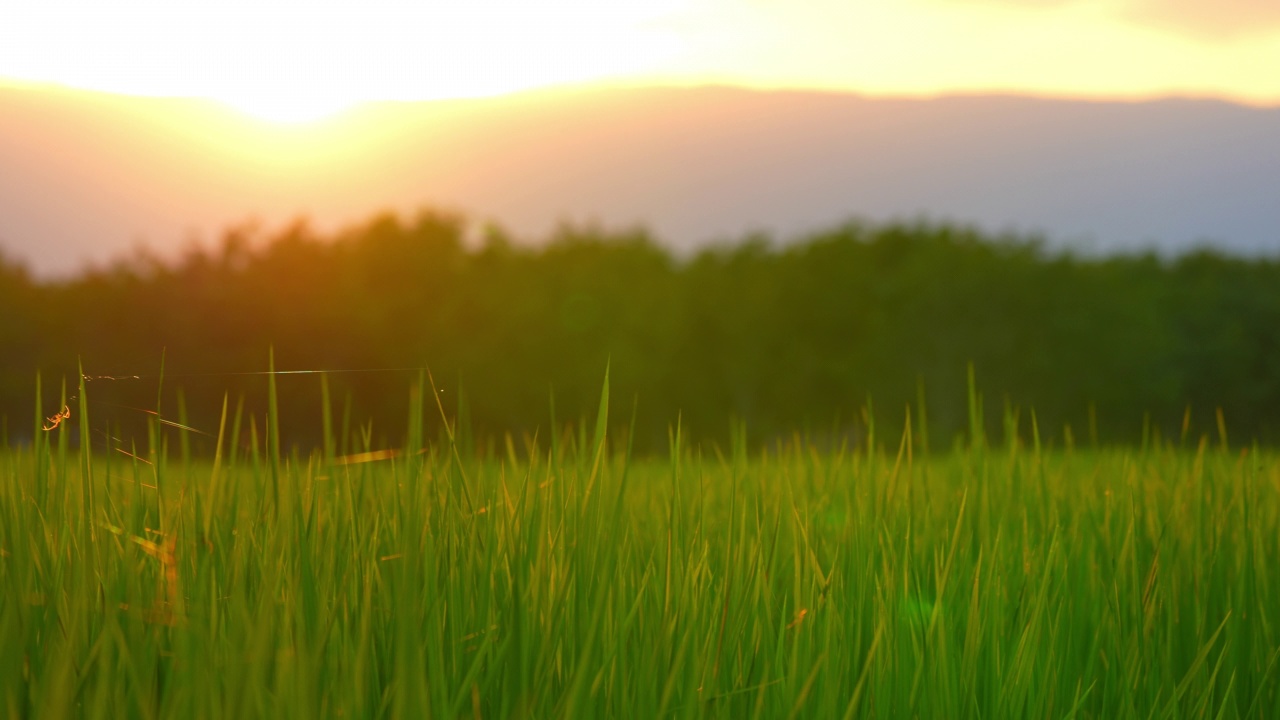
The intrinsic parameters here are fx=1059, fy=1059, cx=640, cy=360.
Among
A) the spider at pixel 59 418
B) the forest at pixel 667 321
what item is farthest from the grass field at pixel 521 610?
the forest at pixel 667 321

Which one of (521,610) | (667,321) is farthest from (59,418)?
(667,321)

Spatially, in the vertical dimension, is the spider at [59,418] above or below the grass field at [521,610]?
above

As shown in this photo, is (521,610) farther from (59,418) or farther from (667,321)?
(667,321)

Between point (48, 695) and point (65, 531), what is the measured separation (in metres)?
0.60

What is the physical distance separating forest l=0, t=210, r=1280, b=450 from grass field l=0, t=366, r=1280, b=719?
16871mm

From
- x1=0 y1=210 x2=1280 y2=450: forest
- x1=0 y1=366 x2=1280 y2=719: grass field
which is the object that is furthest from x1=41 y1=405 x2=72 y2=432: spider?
x1=0 y1=210 x2=1280 y2=450: forest

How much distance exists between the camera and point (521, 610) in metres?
Answer: 1.92

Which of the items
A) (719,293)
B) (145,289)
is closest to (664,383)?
(719,293)

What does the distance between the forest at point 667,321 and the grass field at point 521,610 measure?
16871 millimetres

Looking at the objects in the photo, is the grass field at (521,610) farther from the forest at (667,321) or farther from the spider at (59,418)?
the forest at (667,321)

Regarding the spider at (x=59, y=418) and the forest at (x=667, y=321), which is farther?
the forest at (x=667, y=321)

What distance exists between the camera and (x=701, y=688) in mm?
1982

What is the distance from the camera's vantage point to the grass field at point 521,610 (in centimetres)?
176

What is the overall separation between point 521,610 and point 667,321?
18663mm
